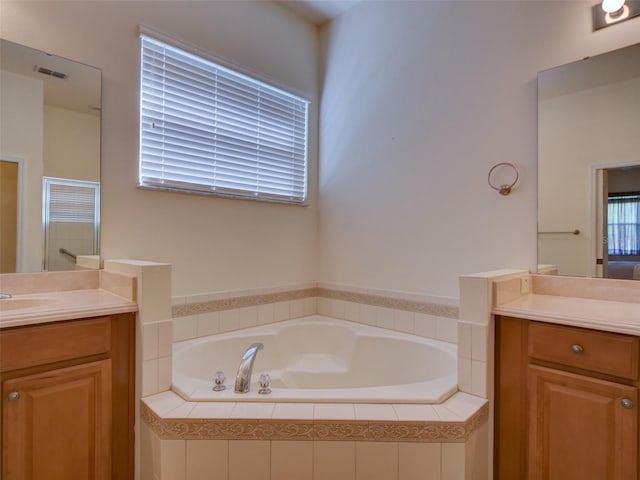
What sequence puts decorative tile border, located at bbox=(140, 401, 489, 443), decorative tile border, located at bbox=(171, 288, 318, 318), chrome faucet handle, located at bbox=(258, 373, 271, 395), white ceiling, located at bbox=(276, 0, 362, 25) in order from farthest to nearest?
1. white ceiling, located at bbox=(276, 0, 362, 25)
2. decorative tile border, located at bbox=(171, 288, 318, 318)
3. chrome faucet handle, located at bbox=(258, 373, 271, 395)
4. decorative tile border, located at bbox=(140, 401, 489, 443)

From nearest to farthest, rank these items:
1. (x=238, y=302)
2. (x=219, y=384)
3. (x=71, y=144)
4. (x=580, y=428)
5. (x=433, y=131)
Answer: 1. (x=580, y=428)
2. (x=219, y=384)
3. (x=71, y=144)
4. (x=433, y=131)
5. (x=238, y=302)

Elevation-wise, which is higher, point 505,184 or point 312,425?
point 505,184

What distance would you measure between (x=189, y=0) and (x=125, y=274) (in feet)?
5.55

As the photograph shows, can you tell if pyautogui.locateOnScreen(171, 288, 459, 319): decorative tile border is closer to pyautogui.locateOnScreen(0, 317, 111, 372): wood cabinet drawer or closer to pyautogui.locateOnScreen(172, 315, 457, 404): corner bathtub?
pyautogui.locateOnScreen(172, 315, 457, 404): corner bathtub

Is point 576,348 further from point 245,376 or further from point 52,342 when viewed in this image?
point 52,342

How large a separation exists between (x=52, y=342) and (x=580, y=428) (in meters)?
1.97

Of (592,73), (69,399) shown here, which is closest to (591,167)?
(592,73)

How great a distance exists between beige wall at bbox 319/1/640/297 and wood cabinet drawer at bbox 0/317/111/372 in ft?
5.64

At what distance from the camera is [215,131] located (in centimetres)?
232

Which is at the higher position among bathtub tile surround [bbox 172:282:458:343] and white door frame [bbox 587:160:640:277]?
white door frame [bbox 587:160:640:277]

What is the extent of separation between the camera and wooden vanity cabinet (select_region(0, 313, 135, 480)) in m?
1.24

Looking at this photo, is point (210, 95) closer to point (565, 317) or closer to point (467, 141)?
point (467, 141)

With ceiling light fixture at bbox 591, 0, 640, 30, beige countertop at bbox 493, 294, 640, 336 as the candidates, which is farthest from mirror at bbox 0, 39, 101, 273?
ceiling light fixture at bbox 591, 0, 640, 30

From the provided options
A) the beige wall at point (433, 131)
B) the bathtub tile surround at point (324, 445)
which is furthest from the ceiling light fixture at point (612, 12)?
the bathtub tile surround at point (324, 445)
